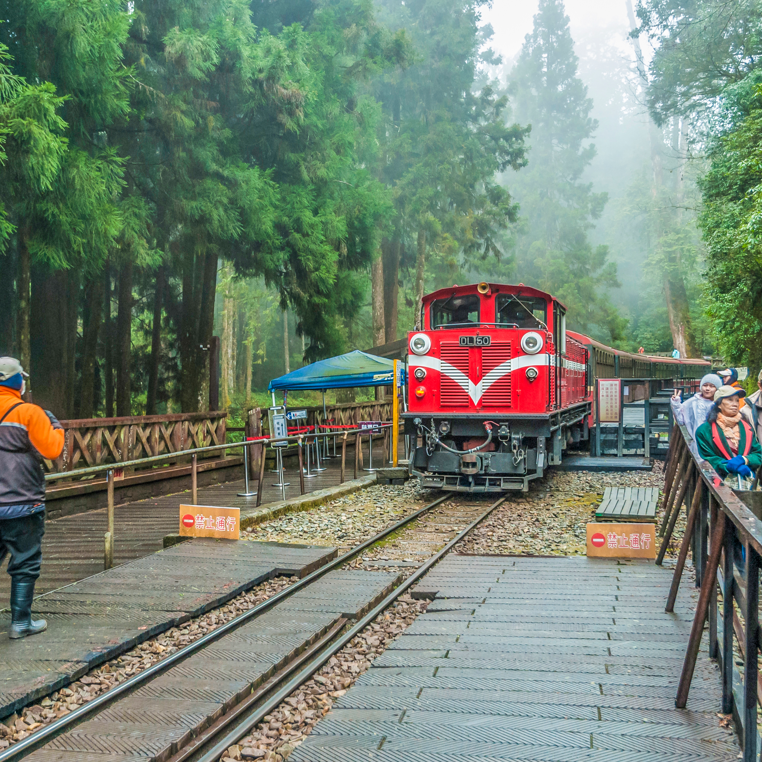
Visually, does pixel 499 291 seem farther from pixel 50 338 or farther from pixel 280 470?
pixel 50 338

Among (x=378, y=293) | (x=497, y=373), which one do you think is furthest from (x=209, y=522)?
(x=378, y=293)

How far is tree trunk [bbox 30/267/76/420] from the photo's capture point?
1309 centimetres

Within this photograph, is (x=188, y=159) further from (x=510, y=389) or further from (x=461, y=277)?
(x=461, y=277)

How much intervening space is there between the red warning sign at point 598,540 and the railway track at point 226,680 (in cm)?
161

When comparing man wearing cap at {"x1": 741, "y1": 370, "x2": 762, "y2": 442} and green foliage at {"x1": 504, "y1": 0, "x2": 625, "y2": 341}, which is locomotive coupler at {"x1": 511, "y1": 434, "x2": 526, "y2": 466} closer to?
man wearing cap at {"x1": 741, "y1": 370, "x2": 762, "y2": 442}

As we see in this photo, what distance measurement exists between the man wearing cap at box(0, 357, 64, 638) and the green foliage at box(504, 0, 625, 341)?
1582 inches

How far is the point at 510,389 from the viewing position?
36.2ft

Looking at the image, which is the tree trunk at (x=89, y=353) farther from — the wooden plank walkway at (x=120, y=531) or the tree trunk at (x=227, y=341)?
the tree trunk at (x=227, y=341)

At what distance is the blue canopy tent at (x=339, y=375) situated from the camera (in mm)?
14609

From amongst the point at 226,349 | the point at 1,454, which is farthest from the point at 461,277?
the point at 1,454

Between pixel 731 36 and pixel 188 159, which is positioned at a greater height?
pixel 731 36

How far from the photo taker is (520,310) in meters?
11.7

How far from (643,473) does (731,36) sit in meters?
15.4

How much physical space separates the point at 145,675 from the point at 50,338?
33.9 feet
